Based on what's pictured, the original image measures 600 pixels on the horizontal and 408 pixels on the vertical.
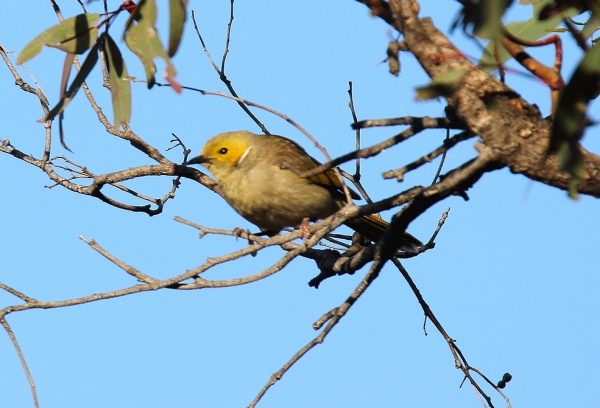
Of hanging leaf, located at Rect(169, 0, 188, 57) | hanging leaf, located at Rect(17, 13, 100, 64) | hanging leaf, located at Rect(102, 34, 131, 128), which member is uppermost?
hanging leaf, located at Rect(17, 13, 100, 64)

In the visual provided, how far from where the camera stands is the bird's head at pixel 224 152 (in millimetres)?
5938

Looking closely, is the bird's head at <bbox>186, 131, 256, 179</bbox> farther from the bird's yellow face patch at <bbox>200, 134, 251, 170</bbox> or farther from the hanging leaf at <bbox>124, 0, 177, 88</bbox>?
the hanging leaf at <bbox>124, 0, 177, 88</bbox>

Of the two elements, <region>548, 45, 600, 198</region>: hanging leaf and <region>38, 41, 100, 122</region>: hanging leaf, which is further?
<region>38, 41, 100, 122</region>: hanging leaf

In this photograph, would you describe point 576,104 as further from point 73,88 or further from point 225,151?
point 225,151

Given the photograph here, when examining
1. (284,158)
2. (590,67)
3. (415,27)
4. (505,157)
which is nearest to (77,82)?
(415,27)

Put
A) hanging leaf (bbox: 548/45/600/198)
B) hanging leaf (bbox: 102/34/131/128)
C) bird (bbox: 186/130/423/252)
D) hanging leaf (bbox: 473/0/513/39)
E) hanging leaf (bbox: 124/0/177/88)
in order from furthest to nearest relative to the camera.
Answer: bird (bbox: 186/130/423/252), hanging leaf (bbox: 102/34/131/128), hanging leaf (bbox: 124/0/177/88), hanging leaf (bbox: 548/45/600/198), hanging leaf (bbox: 473/0/513/39)

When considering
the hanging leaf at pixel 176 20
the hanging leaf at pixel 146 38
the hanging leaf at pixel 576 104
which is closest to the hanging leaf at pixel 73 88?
the hanging leaf at pixel 146 38

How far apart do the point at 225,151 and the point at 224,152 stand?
0.02m

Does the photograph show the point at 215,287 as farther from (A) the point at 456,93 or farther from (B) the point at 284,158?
(B) the point at 284,158

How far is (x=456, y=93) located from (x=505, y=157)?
0.27 meters

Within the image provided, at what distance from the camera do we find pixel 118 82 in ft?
12.1

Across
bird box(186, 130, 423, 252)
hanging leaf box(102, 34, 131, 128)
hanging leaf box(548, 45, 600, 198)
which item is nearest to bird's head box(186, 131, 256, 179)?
bird box(186, 130, 423, 252)

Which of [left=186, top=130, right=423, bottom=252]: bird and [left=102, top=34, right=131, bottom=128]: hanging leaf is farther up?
[left=186, top=130, right=423, bottom=252]: bird

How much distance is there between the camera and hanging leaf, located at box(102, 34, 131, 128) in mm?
3660
